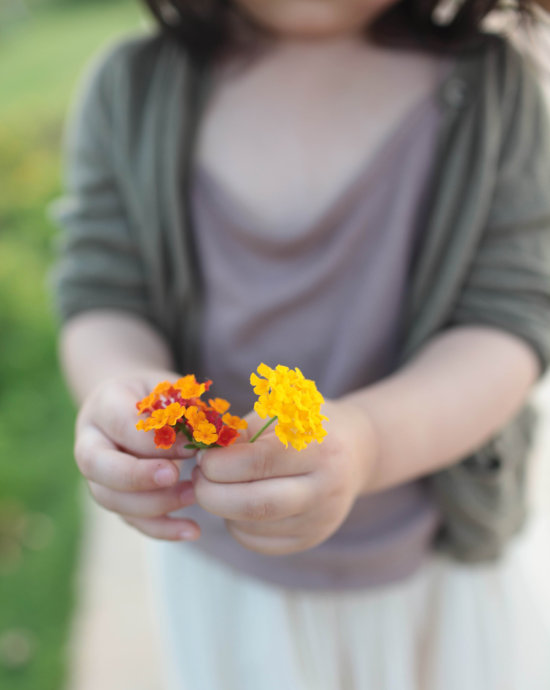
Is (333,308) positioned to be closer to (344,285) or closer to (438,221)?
(344,285)

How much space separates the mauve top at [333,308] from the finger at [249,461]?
22cm

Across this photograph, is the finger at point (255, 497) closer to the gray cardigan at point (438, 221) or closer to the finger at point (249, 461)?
the finger at point (249, 461)

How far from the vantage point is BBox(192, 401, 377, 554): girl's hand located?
420 millimetres

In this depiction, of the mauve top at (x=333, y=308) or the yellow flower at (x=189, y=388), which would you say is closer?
the yellow flower at (x=189, y=388)

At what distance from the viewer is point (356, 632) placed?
68 cm

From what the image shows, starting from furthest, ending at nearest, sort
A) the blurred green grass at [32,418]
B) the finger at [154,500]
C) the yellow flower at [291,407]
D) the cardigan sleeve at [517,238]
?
the blurred green grass at [32,418], the cardigan sleeve at [517,238], the finger at [154,500], the yellow flower at [291,407]

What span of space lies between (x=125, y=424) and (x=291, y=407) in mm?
151

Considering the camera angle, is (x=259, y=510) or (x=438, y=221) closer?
(x=259, y=510)

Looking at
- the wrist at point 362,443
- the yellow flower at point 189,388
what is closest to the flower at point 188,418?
the yellow flower at point 189,388

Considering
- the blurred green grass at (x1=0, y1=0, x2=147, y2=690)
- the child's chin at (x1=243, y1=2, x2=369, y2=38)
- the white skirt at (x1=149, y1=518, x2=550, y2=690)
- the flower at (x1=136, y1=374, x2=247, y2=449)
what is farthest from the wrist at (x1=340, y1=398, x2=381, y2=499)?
the blurred green grass at (x1=0, y1=0, x2=147, y2=690)

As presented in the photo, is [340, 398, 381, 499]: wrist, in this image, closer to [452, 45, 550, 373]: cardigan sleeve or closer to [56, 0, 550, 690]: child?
[56, 0, 550, 690]: child

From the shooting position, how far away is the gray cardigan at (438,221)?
23.7 inches

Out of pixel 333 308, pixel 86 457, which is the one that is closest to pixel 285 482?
pixel 86 457

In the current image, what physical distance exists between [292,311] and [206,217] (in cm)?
13
